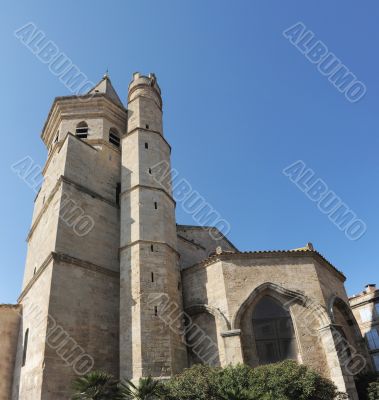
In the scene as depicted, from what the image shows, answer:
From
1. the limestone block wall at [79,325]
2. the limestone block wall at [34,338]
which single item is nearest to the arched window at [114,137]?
the limestone block wall at [79,325]

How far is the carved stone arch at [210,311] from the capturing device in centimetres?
1114

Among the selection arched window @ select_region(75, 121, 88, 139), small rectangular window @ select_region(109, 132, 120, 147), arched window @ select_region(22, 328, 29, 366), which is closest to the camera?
arched window @ select_region(22, 328, 29, 366)

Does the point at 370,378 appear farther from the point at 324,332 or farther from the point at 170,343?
the point at 170,343

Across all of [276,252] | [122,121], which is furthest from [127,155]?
[276,252]

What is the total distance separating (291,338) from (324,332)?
101cm

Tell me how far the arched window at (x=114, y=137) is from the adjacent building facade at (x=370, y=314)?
2048cm

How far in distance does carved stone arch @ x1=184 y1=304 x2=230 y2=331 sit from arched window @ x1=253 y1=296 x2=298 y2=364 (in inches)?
40.0

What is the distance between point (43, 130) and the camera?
64.1 feet

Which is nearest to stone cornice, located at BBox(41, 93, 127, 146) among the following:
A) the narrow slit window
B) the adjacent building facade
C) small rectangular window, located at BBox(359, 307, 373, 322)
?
the narrow slit window

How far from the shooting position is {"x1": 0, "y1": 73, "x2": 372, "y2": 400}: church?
10.6 m

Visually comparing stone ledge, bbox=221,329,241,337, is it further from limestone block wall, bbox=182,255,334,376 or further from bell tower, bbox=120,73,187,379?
bell tower, bbox=120,73,187,379

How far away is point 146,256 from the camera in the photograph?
12438mm

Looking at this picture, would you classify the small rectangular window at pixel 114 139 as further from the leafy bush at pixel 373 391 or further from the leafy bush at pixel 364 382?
the leafy bush at pixel 373 391

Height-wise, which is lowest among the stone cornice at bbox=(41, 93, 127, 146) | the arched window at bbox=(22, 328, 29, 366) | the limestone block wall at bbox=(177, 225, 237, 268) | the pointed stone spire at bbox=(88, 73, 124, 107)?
the arched window at bbox=(22, 328, 29, 366)
